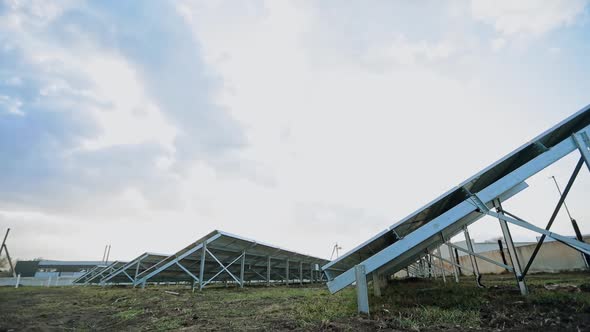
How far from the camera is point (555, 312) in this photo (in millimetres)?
4098

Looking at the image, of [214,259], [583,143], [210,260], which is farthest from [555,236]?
[210,260]

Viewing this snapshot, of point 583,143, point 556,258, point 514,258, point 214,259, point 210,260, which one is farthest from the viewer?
point 556,258

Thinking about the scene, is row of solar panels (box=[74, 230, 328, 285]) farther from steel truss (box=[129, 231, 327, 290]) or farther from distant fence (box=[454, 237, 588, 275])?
distant fence (box=[454, 237, 588, 275])

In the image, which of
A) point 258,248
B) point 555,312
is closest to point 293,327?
point 555,312

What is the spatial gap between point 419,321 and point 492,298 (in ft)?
9.59

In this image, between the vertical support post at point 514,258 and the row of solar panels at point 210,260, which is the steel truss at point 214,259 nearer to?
the row of solar panels at point 210,260

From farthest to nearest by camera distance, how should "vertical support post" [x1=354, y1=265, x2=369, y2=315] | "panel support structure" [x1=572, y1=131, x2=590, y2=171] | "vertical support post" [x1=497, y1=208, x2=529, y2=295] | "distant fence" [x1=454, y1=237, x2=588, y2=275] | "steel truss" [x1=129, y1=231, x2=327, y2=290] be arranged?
"distant fence" [x1=454, y1=237, x2=588, y2=275] → "steel truss" [x1=129, y1=231, x2=327, y2=290] → "vertical support post" [x1=497, y1=208, x2=529, y2=295] → "panel support structure" [x1=572, y1=131, x2=590, y2=171] → "vertical support post" [x1=354, y1=265, x2=369, y2=315]

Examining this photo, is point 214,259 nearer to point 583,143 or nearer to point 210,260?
point 210,260

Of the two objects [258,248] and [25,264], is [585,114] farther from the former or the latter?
[25,264]

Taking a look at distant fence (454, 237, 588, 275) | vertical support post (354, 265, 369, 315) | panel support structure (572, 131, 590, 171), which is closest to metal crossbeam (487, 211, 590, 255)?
panel support structure (572, 131, 590, 171)

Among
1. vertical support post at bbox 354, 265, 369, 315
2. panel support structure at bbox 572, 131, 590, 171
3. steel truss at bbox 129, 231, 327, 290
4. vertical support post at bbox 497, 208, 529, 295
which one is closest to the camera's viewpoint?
vertical support post at bbox 354, 265, 369, 315

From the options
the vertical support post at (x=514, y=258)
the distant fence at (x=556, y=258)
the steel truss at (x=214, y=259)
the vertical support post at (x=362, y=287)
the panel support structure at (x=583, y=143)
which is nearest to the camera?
the vertical support post at (x=362, y=287)

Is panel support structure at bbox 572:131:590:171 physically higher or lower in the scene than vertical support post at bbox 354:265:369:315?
higher

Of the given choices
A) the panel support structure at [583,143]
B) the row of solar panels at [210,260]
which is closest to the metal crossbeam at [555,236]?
the panel support structure at [583,143]
